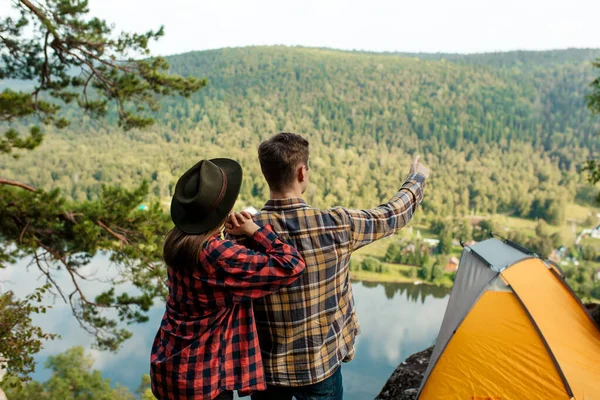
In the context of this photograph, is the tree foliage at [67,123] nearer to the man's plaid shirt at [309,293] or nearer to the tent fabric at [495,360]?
the tent fabric at [495,360]

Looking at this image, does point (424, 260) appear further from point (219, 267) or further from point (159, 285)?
point (219, 267)

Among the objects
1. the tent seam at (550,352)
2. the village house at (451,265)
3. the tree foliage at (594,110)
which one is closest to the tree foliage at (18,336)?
the tent seam at (550,352)

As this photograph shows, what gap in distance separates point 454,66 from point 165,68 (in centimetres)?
11720

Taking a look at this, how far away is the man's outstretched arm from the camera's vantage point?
1.29 meters

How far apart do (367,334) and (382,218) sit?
3635 cm

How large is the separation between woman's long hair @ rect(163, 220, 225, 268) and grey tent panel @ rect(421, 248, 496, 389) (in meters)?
2.64

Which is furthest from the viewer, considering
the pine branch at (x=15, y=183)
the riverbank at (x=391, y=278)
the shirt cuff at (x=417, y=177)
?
the riverbank at (x=391, y=278)

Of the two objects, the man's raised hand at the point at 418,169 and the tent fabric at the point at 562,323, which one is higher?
the man's raised hand at the point at 418,169

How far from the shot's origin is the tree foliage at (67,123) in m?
5.79

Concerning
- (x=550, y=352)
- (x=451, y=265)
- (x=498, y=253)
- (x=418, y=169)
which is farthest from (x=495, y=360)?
(x=451, y=265)

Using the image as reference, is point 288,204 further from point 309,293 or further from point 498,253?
point 498,253

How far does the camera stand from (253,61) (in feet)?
357

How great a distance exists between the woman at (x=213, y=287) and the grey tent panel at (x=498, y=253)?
292 cm

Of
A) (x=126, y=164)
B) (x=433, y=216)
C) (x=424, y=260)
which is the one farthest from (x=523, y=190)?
(x=126, y=164)
